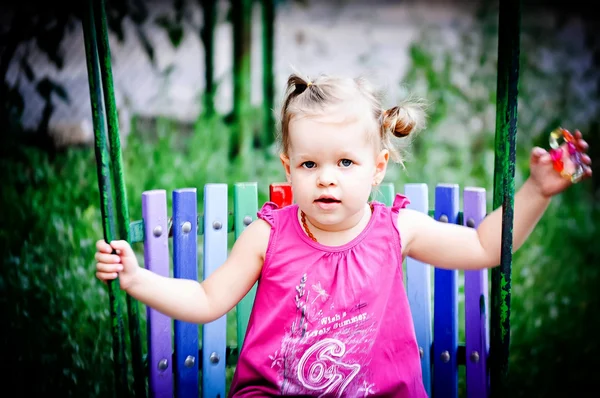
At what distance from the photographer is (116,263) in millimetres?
1632

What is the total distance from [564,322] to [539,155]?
215cm

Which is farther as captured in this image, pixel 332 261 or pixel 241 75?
pixel 241 75

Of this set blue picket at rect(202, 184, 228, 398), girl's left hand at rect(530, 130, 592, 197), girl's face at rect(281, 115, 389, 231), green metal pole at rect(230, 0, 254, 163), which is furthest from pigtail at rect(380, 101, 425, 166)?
green metal pole at rect(230, 0, 254, 163)

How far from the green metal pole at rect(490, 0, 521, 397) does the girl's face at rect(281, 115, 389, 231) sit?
366 mm

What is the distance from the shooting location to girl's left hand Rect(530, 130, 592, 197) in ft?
5.16

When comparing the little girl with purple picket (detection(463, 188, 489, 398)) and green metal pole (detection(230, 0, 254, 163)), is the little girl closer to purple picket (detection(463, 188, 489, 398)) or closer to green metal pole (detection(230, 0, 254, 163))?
purple picket (detection(463, 188, 489, 398))

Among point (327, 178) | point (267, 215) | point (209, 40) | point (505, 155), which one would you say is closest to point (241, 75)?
point (209, 40)

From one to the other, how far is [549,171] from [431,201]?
2.67 meters

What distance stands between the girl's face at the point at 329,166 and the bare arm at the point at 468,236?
0.26 m

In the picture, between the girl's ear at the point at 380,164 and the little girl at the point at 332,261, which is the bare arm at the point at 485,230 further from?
the girl's ear at the point at 380,164

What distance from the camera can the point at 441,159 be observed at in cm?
468

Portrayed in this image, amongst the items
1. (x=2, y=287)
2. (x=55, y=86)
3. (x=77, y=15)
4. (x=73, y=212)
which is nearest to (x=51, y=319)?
(x=2, y=287)

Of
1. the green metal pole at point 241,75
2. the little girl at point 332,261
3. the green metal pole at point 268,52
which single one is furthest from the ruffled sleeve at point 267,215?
the green metal pole at point 268,52

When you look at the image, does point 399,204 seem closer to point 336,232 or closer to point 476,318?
point 336,232
